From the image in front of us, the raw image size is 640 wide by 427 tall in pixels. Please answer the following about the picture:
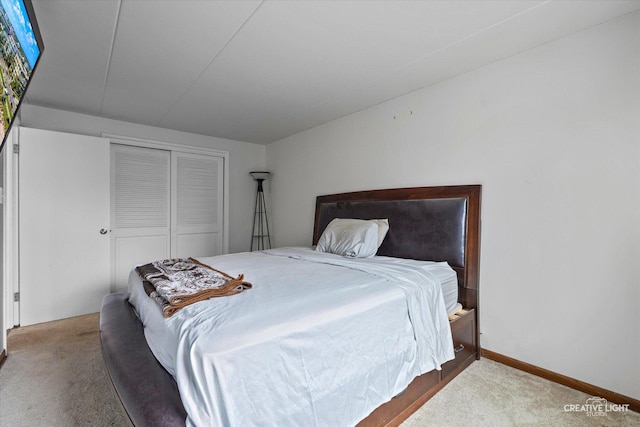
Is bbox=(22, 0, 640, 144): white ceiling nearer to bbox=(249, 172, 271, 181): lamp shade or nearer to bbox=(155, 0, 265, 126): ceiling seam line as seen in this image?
bbox=(155, 0, 265, 126): ceiling seam line

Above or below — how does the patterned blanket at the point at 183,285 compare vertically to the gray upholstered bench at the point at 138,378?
above

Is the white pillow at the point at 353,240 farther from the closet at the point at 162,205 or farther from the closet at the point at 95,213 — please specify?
the closet at the point at 95,213

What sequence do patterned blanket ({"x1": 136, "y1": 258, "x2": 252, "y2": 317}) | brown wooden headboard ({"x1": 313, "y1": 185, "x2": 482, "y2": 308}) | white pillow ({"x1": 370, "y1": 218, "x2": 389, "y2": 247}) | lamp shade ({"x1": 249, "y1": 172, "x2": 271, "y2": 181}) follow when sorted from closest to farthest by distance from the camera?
1. patterned blanket ({"x1": 136, "y1": 258, "x2": 252, "y2": 317})
2. brown wooden headboard ({"x1": 313, "y1": 185, "x2": 482, "y2": 308})
3. white pillow ({"x1": 370, "y1": 218, "x2": 389, "y2": 247})
4. lamp shade ({"x1": 249, "y1": 172, "x2": 271, "y2": 181})

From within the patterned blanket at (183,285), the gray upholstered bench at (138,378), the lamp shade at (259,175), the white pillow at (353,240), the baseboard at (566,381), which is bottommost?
the baseboard at (566,381)

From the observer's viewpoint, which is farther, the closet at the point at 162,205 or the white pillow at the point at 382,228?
the closet at the point at 162,205

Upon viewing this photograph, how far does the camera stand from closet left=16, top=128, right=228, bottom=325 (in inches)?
117

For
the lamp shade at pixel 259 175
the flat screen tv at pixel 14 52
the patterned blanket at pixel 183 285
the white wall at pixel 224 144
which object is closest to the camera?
the flat screen tv at pixel 14 52

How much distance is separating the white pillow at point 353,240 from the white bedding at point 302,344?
70cm

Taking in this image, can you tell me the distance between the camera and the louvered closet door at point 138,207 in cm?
370

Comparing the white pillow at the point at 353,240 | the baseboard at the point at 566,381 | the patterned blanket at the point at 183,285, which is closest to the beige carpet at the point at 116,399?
the baseboard at the point at 566,381

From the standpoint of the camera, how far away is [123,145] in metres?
3.76

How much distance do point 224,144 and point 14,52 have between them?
10.8ft

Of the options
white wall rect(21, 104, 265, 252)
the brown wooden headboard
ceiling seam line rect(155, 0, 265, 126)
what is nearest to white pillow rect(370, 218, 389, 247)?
the brown wooden headboard

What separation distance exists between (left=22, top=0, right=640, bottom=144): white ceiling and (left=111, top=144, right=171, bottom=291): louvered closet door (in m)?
0.84
